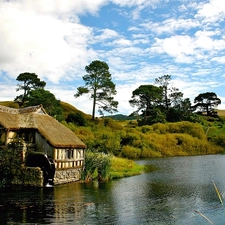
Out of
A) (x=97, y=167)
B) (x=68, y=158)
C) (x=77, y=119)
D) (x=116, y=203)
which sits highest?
(x=77, y=119)

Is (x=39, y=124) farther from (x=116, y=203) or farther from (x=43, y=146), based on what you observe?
(x=116, y=203)

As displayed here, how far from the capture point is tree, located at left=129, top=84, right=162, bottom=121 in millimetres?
91188

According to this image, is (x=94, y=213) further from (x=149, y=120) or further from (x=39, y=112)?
(x=149, y=120)

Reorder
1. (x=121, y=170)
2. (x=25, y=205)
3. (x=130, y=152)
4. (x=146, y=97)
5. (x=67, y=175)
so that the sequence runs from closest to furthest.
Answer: (x=25, y=205), (x=67, y=175), (x=121, y=170), (x=130, y=152), (x=146, y=97)

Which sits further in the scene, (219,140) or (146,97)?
(146,97)

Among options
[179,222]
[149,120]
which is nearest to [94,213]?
[179,222]

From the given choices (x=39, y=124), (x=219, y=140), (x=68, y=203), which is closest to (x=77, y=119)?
(x=219, y=140)

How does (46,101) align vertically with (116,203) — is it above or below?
above

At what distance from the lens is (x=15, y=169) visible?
26.2 m

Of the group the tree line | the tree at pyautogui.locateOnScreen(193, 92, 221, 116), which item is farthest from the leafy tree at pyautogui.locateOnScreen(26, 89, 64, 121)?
the tree at pyautogui.locateOnScreen(193, 92, 221, 116)

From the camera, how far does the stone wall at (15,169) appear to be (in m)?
25.4

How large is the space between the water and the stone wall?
5.18ft

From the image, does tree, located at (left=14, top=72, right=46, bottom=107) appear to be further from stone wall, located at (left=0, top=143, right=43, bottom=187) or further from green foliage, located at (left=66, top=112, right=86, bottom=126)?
stone wall, located at (left=0, top=143, right=43, bottom=187)

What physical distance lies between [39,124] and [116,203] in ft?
37.1
